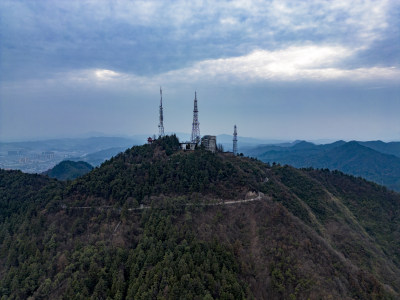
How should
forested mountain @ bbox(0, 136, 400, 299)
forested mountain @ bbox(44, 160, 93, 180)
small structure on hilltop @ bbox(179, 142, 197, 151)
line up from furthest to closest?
forested mountain @ bbox(44, 160, 93, 180) < small structure on hilltop @ bbox(179, 142, 197, 151) < forested mountain @ bbox(0, 136, 400, 299)

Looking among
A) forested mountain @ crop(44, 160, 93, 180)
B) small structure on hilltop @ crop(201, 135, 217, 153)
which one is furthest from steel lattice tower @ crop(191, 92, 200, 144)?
forested mountain @ crop(44, 160, 93, 180)

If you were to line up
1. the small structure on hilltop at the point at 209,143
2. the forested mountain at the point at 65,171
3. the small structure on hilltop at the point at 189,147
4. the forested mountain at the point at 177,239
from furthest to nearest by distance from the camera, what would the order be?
1. the forested mountain at the point at 65,171
2. the small structure on hilltop at the point at 209,143
3. the small structure on hilltop at the point at 189,147
4. the forested mountain at the point at 177,239

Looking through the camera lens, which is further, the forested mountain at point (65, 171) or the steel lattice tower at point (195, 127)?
the forested mountain at point (65, 171)

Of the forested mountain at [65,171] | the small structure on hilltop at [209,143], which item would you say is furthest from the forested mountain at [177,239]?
the forested mountain at [65,171]

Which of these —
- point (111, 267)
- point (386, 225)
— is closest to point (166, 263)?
point (111, 267)

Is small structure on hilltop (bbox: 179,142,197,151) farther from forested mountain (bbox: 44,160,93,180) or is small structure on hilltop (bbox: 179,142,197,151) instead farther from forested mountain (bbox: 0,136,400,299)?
forested mountain (bbox: 44,160,93,180)

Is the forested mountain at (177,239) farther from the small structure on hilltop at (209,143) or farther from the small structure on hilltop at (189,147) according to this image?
the small structure on hilltop at (209,143)

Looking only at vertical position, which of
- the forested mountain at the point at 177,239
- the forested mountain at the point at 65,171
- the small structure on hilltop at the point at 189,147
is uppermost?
the small structure on hilltop at the point at 189,147

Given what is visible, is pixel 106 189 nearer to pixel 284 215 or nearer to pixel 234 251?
pixel 234 251

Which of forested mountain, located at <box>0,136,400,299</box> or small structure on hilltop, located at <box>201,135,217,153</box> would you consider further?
small structure on hilltop, located at <box>201,135,217,153</box>
